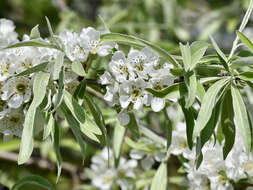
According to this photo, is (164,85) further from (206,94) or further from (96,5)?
(96,5)

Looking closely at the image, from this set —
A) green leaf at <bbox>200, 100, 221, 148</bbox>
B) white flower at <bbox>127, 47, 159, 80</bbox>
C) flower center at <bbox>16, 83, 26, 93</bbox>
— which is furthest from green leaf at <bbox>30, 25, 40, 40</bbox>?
green leaf at <bbox>200, 100, 221, 148</bbox>

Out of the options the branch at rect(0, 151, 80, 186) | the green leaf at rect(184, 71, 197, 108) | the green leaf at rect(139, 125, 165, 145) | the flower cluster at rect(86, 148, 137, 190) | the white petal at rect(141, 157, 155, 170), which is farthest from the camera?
the branch at rect(0, 151, 80, 186)

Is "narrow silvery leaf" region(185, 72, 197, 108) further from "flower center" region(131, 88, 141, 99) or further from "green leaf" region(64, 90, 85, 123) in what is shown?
"green leaf" region(64, 90, 85, 123)

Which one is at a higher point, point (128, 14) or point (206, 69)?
point (128, 14)

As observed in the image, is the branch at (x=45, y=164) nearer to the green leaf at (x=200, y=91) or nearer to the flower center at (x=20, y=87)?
the flower center at (x=20, y=87)

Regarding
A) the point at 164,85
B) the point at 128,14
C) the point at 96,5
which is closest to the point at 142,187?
the point at 164,85

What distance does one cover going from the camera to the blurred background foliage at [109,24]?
2.56 m

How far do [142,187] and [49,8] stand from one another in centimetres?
309

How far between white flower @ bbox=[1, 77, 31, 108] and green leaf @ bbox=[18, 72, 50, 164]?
0.26 ft

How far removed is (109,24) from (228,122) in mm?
1549

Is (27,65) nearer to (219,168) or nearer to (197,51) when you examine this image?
(197,51)

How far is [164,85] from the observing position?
39.4 inches

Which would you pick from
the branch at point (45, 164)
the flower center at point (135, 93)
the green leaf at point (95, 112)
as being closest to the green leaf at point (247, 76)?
the flower center at point (135, 93)

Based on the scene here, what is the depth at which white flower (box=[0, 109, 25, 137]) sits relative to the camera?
1027 mm
